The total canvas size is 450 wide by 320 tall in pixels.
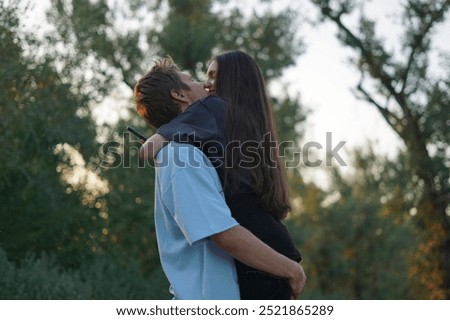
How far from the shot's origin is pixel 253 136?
108 inches

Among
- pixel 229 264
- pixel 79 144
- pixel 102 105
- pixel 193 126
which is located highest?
pixel 102 105

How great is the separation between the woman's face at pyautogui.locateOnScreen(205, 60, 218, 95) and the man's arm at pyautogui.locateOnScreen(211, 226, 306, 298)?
2.34 ft

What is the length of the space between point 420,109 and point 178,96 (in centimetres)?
1822

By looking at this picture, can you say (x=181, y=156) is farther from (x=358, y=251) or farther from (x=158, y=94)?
(x=358, y=251)

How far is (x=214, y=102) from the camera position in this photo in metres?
2.89

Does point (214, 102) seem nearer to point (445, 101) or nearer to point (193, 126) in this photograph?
point (193, 126)

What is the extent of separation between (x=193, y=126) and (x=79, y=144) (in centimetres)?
1337

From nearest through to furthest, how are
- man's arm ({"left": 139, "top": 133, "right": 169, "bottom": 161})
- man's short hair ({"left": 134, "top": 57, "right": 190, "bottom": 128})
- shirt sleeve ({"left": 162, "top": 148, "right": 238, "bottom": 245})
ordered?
shirt sleeve ({"left": 162, "top": 148, "right": 238, "bottom": 245})
man's arm ({"left": 139, "top": 133, "right": 169, "bottom": 161})
man's short hair ({"left": 134, "top": 57, "right": 190, "bottom": 128})

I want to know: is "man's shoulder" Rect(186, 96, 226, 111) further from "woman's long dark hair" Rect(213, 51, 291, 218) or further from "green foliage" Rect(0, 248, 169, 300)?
"green foliage" Rect(0, 248, 169, 300)

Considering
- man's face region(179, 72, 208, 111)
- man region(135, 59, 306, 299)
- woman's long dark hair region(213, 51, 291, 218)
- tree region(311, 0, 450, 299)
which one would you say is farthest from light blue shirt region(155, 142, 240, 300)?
tree region(311, 0, 450, 299)

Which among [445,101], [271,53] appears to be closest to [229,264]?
[445,101]

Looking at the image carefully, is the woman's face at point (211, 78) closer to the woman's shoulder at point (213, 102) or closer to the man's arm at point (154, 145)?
the woman's shoulder at point (213, 102)

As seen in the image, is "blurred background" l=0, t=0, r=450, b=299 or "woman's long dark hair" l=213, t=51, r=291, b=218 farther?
"blurred background" l=0, t=0, r=450, b=299

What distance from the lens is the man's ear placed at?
9.85 feet
